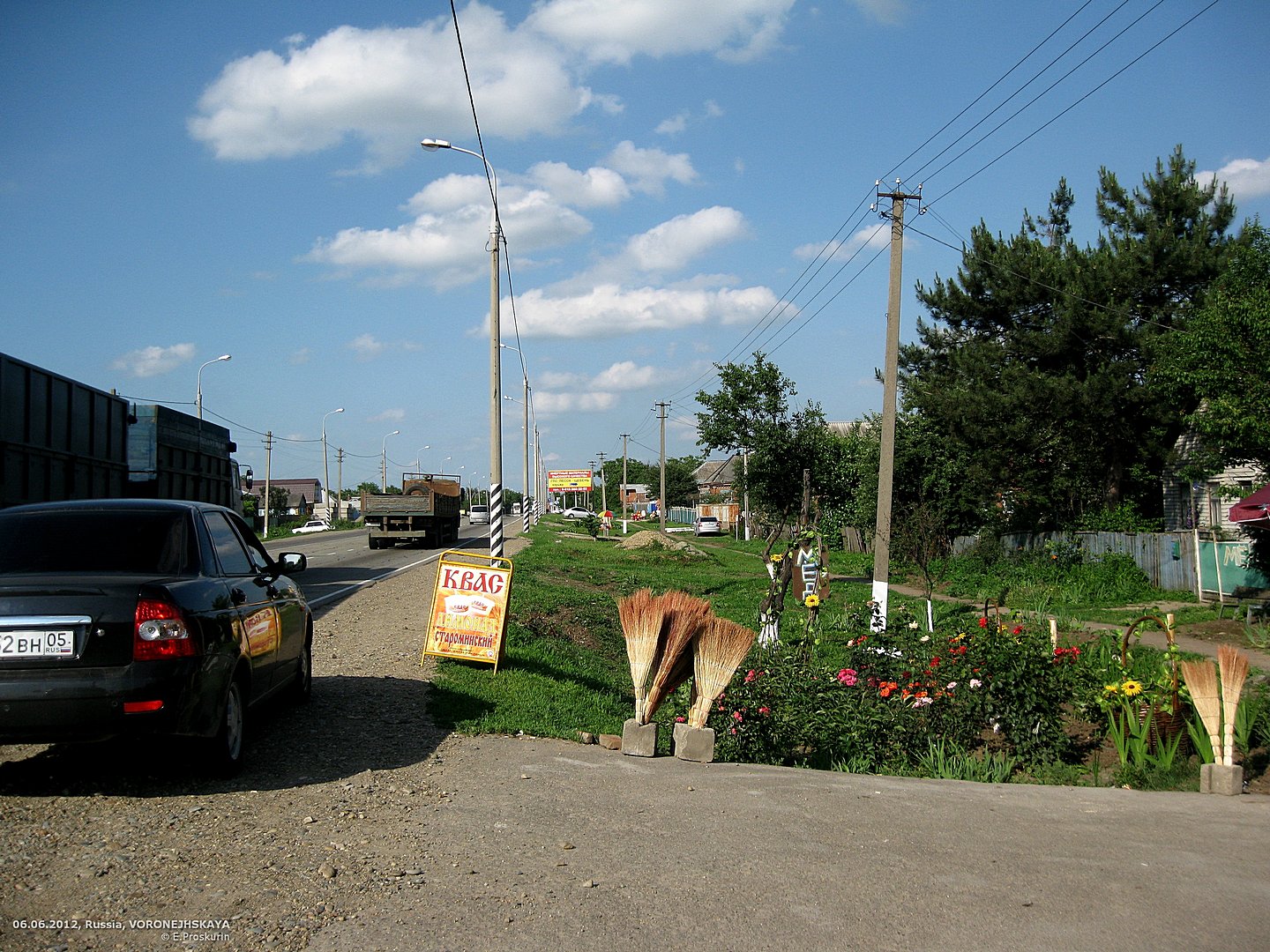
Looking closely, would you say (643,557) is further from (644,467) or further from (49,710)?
(644,467)

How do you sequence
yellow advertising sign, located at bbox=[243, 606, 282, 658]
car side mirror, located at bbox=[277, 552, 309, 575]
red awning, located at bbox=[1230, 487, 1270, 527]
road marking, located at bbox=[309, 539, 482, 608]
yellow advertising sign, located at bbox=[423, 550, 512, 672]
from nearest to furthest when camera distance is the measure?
yellow advertising sign, located at bbox=[243, 606, 282, 658] < car side mirror, located at bbox=[277, 552, 309, 575] < yellow advertising sign, located at bbox=[423, 550, 512, 672] < red awning, located at bbox=[1230, 487, 1270, 527] < road marking, located at bbox=[309, 539, 482, 608]

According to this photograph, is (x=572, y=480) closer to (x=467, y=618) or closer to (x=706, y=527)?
(x=706, y=527)

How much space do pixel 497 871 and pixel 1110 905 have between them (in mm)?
2625

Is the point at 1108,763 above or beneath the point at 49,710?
beneath

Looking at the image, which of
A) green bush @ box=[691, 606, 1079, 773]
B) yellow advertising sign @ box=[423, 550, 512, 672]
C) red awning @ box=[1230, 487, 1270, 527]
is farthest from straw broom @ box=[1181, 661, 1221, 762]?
red awning @ box=[1230, 487, 1270, 527]

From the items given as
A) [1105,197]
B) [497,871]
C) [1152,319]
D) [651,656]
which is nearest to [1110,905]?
[497,871]

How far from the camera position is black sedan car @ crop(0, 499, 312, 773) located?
5258mm

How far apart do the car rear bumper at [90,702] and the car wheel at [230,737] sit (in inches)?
18.7

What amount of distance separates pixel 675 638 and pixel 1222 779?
373 centimetres

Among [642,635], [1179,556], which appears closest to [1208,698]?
[642,635]

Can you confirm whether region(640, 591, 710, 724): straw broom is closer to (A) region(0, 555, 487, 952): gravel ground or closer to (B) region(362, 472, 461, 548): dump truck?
(A) region(0, 555, 487, 952): gravel ground

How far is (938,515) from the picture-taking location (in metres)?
22.0

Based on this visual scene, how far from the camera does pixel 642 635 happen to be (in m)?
7.49

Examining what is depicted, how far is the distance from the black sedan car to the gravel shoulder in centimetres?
47
